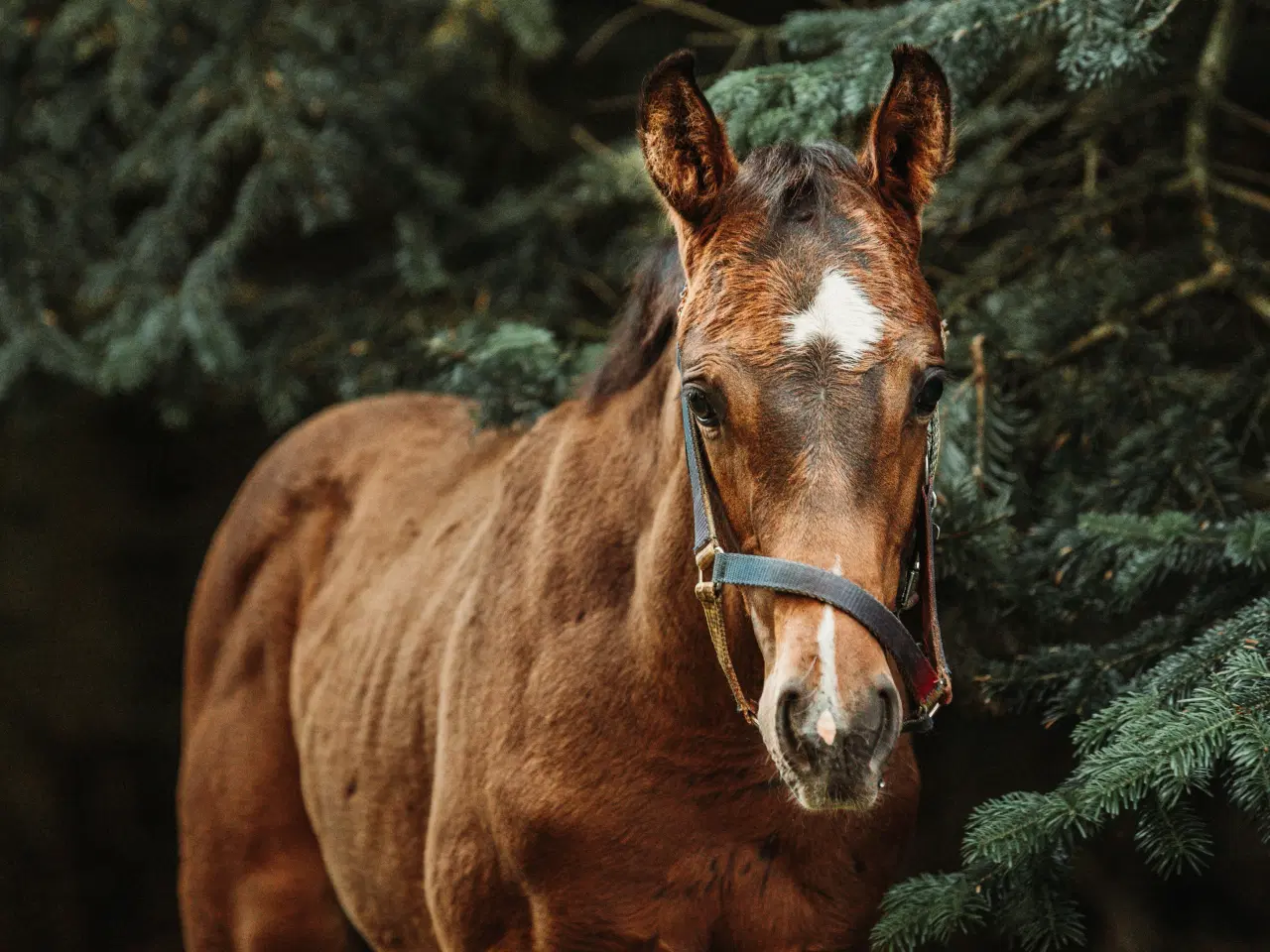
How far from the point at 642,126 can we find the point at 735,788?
3.49 feet

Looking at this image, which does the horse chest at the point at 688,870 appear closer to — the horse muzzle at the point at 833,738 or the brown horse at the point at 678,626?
the brown horse at the point at 678,626

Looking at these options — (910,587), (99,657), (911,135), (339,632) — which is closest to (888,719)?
(910,587)

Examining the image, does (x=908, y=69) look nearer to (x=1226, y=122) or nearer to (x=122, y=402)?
(x=1226, y=122)

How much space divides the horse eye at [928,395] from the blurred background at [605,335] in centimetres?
59

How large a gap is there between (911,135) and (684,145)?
1.15ft

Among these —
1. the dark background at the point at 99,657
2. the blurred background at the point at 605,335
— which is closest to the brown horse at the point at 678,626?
the blurred background at the point at 605,335

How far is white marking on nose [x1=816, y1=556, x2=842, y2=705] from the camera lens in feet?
5.11

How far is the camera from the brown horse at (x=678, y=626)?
169cm

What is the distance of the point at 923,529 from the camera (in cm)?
188

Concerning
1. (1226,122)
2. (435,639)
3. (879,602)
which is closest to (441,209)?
(435,639)

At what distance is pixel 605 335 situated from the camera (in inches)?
150

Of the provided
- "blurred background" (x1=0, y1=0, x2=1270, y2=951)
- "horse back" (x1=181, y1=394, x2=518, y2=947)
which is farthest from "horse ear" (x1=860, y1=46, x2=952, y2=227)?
"horse back" (x1=181, y1=394, x2=518, y2=947)

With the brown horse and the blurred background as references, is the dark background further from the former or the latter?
the brown horse

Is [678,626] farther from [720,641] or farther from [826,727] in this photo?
[826,727]
